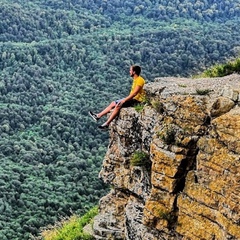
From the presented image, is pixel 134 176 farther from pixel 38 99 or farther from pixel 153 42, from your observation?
pixel 153 42

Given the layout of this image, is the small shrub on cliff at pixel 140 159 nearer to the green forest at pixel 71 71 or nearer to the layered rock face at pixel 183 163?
the layered rock face at pixel 183 163

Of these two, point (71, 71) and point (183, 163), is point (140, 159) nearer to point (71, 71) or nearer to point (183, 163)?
point (183, 163)

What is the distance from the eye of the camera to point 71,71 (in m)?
83.7

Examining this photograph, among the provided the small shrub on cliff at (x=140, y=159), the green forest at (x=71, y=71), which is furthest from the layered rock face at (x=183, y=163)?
the green forest at (x=71, y=71)

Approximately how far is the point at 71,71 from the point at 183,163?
236ft

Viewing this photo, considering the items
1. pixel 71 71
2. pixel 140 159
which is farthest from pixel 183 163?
pixel 71 71

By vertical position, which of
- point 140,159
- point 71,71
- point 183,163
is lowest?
point 71,71

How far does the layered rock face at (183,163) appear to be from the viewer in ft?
38.5

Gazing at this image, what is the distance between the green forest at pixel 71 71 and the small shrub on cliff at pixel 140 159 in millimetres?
20357

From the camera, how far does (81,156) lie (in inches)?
2186

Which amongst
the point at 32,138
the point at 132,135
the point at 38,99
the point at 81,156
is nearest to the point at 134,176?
the point at 132,135

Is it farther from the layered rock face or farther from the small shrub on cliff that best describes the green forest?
the small shrub on cliff

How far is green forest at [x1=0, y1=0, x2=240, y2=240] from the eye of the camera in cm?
4519

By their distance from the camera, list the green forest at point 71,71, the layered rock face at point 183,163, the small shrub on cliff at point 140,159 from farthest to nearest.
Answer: the green forest at point 71,71 < the small shrub on cliff at point 140,159 < the layered rock face at point 183,163
